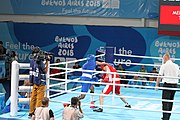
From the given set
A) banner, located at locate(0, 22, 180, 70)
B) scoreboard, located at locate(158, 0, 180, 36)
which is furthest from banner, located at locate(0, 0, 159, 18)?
scoreboard, located at locate(158, 0, 180, 36)

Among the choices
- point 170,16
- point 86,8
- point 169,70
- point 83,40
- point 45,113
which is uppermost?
point 86,8

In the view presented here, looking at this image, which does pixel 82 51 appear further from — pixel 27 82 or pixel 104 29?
pixel 27 82

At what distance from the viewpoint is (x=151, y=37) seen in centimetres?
1662

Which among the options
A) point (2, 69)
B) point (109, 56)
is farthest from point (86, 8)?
point (109, 56)

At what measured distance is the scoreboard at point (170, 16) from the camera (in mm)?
13898

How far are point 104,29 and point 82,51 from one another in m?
1.24

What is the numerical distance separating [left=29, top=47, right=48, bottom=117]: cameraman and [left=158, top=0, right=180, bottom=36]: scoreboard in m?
5.91

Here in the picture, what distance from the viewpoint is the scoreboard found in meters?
13.9

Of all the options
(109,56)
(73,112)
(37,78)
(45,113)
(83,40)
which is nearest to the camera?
(73,112)

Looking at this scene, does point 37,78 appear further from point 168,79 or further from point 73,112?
point 168,79

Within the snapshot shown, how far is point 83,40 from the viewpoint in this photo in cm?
1777

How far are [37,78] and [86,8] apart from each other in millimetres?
9160

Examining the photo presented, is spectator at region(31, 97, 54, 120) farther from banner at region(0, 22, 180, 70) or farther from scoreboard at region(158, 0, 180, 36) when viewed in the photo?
banner at region(0, 22, 180, 70)

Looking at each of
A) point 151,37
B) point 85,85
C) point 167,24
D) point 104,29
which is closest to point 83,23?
point 104,29
